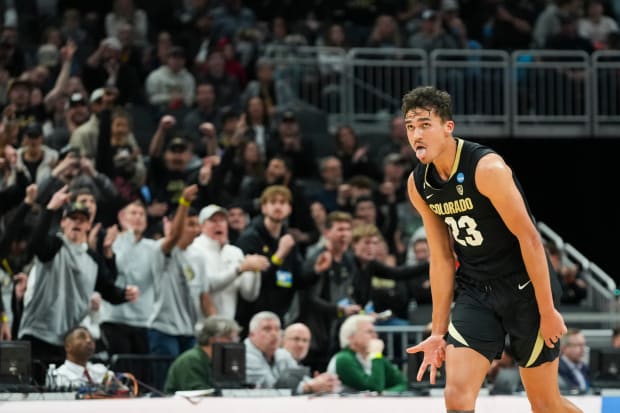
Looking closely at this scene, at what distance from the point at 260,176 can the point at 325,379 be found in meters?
4.46

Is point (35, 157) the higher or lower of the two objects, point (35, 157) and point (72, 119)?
the lower

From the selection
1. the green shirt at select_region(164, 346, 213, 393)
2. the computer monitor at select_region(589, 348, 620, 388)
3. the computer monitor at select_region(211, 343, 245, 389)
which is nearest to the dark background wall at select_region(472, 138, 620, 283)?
the computer monitor at select_region(589, 348, 620, 388)

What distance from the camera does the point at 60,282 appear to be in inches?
403

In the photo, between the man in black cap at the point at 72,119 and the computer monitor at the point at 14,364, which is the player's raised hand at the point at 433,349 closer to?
the computer monitor at the point at 14,364

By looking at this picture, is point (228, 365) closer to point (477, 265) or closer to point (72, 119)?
point (477, 265)

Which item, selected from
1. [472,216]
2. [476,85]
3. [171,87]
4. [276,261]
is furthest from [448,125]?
[476,85]

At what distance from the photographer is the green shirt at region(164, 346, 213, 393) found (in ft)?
30.9

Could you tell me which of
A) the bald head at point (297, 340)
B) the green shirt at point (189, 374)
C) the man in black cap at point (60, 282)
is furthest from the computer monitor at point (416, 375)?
the man in black cap at point (60, 282)

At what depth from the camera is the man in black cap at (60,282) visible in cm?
1004

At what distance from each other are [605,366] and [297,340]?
2.37m

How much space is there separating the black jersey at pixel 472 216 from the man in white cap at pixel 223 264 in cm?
441

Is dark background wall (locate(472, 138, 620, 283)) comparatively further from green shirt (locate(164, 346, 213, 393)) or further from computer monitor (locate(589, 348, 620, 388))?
green shirt (locate(164, 346, 213, 393))

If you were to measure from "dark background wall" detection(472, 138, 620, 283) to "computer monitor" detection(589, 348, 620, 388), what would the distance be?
26.7 ft

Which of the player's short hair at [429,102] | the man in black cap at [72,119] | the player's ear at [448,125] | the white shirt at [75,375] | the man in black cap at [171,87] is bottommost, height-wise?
the white shirt at [75,375]
